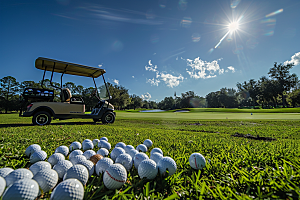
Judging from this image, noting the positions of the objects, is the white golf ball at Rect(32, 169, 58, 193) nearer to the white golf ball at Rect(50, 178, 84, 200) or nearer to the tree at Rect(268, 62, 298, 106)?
the white golf ball at Rect(50, 178, 84, 200)

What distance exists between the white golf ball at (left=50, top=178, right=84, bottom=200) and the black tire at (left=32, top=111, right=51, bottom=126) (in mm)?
6405

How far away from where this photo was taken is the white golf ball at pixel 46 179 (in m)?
1.34

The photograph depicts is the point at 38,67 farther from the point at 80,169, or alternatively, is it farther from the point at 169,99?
the point at 169,99

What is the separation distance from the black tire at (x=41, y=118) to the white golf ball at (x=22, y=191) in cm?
618

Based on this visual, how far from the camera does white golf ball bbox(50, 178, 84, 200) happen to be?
1.09 meters

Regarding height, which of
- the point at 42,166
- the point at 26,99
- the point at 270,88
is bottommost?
the point at 42,166

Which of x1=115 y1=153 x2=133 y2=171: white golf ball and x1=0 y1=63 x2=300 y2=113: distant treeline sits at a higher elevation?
x1=0 y1=63 x2=300 y2=113: distant treeline

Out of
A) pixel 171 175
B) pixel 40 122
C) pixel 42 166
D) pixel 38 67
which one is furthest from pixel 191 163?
pixel 38 67

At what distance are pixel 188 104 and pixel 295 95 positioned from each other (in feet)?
140

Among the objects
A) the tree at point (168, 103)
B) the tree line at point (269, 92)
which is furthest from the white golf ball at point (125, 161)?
the tree at point (168, 103)

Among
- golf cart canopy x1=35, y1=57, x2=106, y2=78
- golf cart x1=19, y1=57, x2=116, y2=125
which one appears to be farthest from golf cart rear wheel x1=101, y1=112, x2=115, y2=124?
golf cart canopy x1=35, y1=57, x2=106, y2=78

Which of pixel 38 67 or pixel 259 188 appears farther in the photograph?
pixel 38 67

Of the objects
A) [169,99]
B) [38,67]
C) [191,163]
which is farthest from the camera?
[169,99]

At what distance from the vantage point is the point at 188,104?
79875 millimetres
